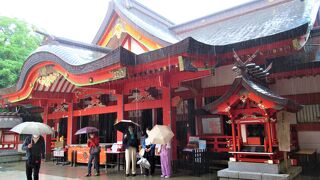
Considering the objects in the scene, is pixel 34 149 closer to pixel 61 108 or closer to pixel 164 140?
pixel 164 140

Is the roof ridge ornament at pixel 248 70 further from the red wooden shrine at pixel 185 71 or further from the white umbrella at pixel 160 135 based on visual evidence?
the white umbrella at pixel 160 135

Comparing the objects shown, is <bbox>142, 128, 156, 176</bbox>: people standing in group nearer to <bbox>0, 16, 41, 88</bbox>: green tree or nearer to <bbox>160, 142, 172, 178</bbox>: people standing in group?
<bbox>160, 142, 172, 178</bbox>: people standing in group

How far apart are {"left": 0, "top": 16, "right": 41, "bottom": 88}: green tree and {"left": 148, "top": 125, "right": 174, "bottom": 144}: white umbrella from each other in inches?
560

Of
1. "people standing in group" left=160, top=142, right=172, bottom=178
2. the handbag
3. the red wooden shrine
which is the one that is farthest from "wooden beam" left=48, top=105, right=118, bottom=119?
"people standing in group" left=160, top=142, right=172, bottom=178

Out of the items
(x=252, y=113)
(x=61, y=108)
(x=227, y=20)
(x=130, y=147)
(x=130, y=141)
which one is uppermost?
(x=227, y=20)

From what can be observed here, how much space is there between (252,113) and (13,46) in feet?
70.3

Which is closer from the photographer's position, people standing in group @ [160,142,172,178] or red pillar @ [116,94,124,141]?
people standing in group @ [160,142,172,178]

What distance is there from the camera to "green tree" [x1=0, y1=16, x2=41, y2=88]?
1977 cm

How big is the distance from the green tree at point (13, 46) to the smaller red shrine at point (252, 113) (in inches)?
658

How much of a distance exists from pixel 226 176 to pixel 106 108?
22.0 ft

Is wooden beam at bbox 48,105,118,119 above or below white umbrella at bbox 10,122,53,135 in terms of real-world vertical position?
A: above

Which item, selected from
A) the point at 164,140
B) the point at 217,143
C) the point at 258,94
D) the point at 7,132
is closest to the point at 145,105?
the point at 164,140

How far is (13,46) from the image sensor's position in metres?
22.4

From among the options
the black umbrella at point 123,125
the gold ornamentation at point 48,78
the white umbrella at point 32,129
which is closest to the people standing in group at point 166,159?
the black umbrella at point 123,125
